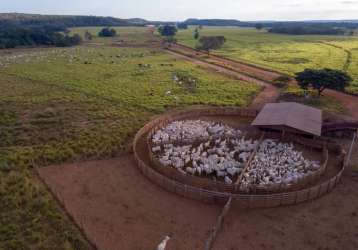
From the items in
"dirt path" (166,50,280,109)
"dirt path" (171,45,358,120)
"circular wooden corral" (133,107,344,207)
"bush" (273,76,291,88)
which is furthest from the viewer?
"bush" (273,76,291,88)

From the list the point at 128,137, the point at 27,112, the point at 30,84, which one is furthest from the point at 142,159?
the point at 30,84

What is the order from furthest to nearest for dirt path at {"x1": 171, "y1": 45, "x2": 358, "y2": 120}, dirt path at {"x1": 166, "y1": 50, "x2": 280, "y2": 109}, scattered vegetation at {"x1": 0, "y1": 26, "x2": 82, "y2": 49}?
1. scattered vegetation at {"x1": 0, "y1": 26, "x2": 82, "y2": 49}
2. dirt path at {"x1": 166, "y1": 50, "x2": 280, "y2": 109}
3. dirt path at {"x1": 171, "y1": 45, "x2": 358, "y2": 120}

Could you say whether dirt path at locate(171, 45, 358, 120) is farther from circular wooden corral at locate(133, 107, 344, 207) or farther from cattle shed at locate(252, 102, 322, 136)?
circular wooden corral at locate(133, 107, 344, 207)

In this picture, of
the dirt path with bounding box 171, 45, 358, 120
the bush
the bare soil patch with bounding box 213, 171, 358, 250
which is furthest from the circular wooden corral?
the bush

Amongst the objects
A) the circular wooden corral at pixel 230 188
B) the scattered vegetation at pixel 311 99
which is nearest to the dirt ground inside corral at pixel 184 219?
the circular wooden corral at pixel 230 188

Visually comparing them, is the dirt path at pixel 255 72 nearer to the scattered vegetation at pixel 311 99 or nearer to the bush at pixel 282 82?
the scattered vegetation at pixel 311 99

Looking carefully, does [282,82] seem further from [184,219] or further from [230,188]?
[184,219]

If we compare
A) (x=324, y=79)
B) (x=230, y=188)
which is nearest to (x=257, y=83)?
(x=324, y=79)
